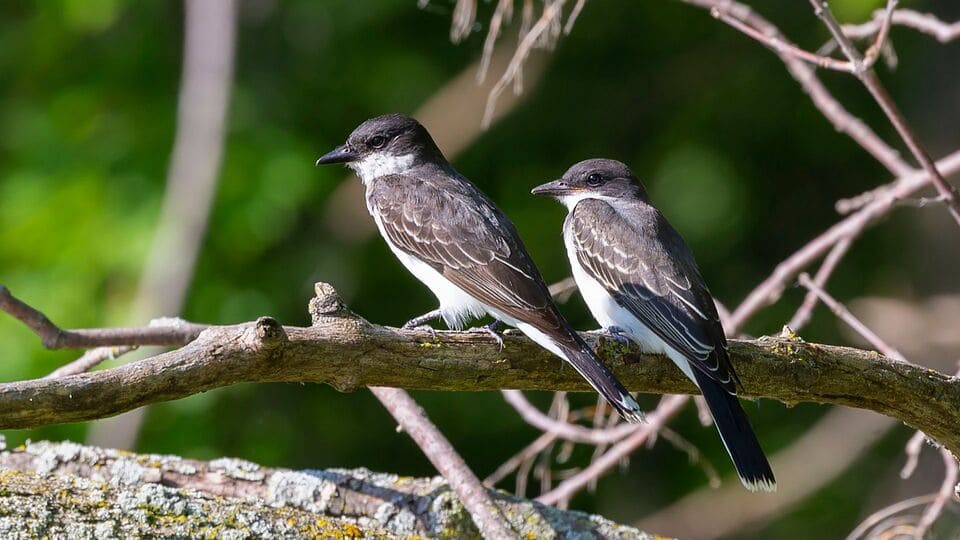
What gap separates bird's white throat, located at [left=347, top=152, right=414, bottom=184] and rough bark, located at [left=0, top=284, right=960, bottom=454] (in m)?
1.92

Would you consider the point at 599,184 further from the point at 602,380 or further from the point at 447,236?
the point at 602,380

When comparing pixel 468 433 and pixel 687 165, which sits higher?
pixel 687 165

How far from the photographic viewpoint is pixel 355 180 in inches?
344

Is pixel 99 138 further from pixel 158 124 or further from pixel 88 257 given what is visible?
pixel 88 257

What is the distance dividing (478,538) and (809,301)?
166cm

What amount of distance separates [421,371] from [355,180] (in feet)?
17.6

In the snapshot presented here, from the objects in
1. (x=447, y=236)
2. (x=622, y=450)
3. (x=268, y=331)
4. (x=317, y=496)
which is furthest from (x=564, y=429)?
(x=268, y=331)

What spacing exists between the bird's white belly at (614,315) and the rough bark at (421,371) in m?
0.33

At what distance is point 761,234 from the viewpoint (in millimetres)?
10273

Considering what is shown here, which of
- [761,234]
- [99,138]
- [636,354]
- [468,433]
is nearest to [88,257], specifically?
[99,138]

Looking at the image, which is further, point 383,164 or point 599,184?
point 599,184

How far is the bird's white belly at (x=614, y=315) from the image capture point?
493 centimetres

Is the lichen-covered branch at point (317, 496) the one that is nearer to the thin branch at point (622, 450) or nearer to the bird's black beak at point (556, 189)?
the thin branch at point (622, 450)

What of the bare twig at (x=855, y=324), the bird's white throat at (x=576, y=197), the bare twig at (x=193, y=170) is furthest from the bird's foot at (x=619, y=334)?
the bare twig at (x=193, y=170)
